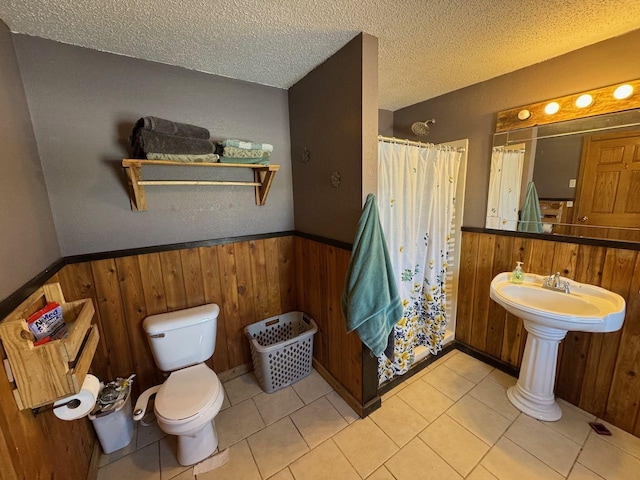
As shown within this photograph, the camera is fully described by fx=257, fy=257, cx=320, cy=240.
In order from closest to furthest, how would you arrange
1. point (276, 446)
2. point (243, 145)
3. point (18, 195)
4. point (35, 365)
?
point (35, 365) < point (18, 195) < point (276, 446) < point (243, 145)

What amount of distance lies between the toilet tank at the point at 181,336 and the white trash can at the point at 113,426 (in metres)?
0.28

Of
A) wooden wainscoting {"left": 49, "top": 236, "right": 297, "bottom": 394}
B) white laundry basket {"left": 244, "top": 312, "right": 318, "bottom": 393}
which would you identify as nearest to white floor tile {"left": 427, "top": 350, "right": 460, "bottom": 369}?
white laundry basket {"left": 244, "top": 312, "right": 318, "bottom": 393}

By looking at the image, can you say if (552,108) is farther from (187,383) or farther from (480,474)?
(187,383)

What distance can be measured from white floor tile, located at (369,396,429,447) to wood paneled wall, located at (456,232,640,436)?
927mm

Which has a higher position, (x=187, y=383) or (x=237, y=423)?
(x=187, y=383)

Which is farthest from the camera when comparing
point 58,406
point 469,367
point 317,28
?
point 469,367

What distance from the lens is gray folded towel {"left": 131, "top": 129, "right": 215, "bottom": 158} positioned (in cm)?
135

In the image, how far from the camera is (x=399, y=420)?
5.43 ft


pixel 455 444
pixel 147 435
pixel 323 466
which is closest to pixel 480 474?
pixel 455 444

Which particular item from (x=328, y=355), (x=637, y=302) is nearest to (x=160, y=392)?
(x=328, y=355)

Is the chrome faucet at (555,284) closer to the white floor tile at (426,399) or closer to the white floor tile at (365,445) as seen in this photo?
the white floor tile at (426,399)

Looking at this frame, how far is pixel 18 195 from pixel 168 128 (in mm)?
689

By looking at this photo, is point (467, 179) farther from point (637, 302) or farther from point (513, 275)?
point (637, 302)

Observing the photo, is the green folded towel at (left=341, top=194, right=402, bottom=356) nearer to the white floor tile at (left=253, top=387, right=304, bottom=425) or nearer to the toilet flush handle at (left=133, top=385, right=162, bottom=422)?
the white floor tile at (left=253, top=387, right=304, bottom=425)
